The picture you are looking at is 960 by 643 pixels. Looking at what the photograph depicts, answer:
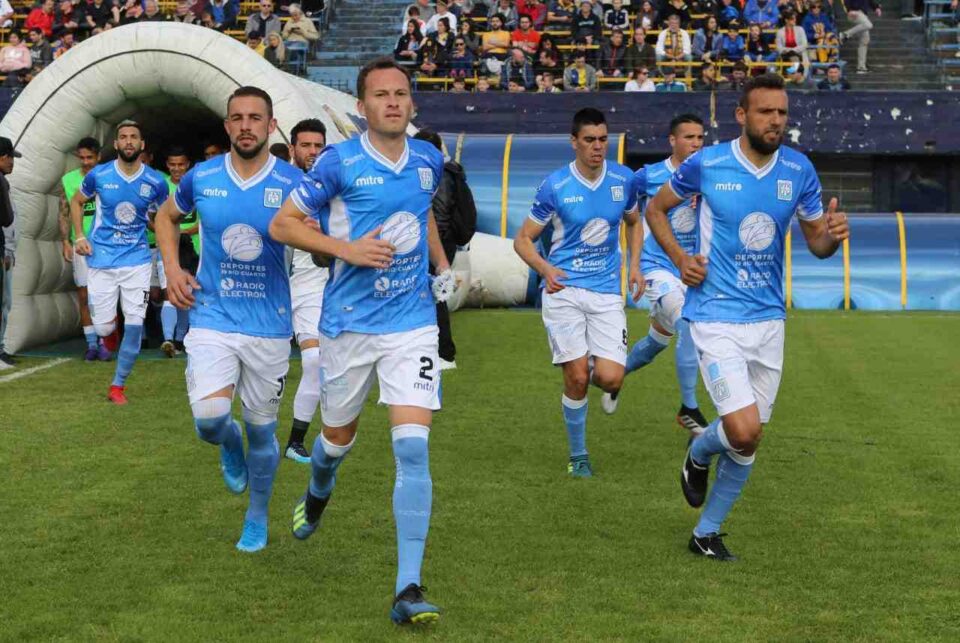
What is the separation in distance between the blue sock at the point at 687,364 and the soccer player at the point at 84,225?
22.0 ft

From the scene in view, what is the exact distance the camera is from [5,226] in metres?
14.0

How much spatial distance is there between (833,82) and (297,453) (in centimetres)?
1766

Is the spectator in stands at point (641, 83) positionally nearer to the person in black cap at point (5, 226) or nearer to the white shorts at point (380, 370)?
the person in black cap at point (5, 226)

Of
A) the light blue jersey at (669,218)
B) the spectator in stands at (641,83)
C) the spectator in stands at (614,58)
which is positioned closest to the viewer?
the light blue jersey at (669,218)

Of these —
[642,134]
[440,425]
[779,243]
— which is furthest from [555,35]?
[779,243]

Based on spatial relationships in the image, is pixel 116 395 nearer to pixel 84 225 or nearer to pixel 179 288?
pixel 84 225

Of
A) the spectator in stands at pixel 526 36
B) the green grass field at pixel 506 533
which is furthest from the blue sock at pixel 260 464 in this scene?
the spectator in stands at pixel 526 36

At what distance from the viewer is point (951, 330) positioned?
60.6ft

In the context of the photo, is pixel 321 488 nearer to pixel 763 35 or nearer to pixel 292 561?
pixel 292 561

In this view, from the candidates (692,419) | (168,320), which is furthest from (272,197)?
(168,320)

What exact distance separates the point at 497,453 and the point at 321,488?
10.9ft

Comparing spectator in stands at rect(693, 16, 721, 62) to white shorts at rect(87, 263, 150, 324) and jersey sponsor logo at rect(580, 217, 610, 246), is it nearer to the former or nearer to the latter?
white shorts at rect(87, 263, 150, 324)

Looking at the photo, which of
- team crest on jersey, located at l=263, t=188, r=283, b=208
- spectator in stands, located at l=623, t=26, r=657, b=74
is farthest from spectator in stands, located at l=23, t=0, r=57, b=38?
team crest on jersey, located at l=263, t=188, r=283, b=208

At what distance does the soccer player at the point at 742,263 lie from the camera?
670 centimetres
